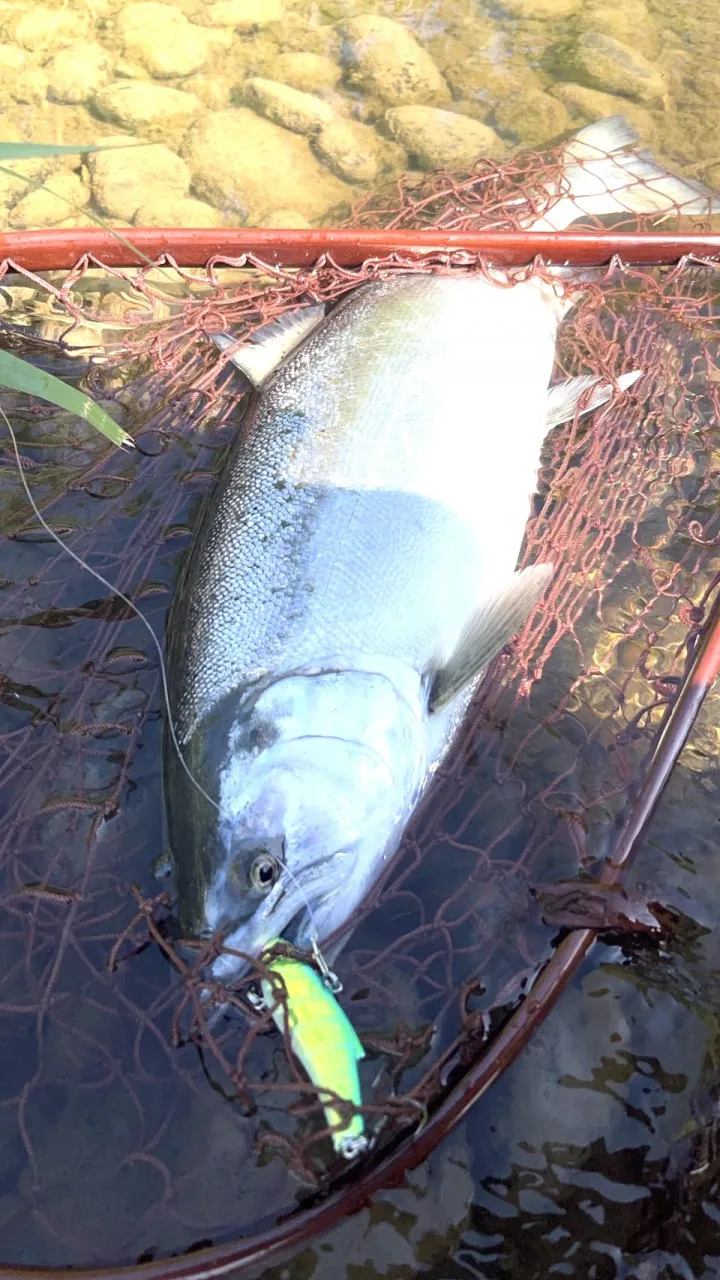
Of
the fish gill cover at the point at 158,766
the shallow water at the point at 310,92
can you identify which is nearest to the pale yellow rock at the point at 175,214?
the shallow water at the point at 310,92

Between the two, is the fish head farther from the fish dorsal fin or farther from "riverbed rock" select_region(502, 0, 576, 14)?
"riverbed rock" select_region(502, 0, 576, 14)

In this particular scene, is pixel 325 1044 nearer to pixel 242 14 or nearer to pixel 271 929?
pixel 271 929

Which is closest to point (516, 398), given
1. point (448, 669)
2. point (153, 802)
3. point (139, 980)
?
point (448, 669)

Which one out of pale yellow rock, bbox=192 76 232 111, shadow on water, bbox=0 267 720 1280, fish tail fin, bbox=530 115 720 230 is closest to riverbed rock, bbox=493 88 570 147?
fish tail fin, bbox=530 115 720 230

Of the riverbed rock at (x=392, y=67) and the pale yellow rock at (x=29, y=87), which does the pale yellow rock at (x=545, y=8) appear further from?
the pale yellow rock at (x=29, y=87)

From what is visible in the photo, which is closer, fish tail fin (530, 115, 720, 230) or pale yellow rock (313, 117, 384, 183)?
fish tail fin (530, 115, 720, 230)

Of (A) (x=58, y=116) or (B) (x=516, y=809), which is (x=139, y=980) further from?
(A) (x=58, y=116)
